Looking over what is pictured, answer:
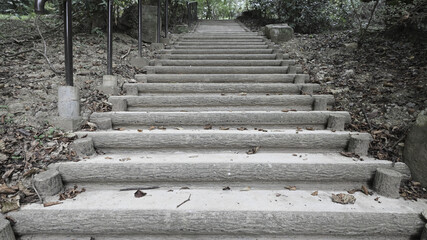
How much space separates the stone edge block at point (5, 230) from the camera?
163 cm

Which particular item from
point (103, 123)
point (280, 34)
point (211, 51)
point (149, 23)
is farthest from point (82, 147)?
point (280, 34)

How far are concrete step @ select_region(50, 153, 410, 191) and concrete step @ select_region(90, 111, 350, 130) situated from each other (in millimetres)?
796

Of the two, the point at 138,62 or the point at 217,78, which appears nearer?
the point at 217,78

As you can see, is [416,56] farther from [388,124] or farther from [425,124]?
[425,124]

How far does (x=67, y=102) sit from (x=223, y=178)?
1.89 metres

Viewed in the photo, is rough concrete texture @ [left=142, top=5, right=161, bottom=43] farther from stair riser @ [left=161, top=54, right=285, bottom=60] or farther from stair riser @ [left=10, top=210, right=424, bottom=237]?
stair riser @ [left=10, top=210, right=424, bottom=237]

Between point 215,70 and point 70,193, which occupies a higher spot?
point 215,70

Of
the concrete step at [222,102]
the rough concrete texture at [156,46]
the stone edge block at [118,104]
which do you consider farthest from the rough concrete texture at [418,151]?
the rough concrete texture at [156,46]

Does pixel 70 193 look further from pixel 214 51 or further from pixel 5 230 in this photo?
pixel 214 51

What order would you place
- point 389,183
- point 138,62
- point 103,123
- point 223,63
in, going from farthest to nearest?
point 223,63 → point 138,62 → point 103,123 → point 389,183

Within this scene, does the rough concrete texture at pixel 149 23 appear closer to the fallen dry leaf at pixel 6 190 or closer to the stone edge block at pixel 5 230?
the fallen dry leaf at pixel 6 190

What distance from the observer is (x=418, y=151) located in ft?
7.29

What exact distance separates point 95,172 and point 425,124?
116 inches

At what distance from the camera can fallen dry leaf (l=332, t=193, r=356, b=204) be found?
196cm
